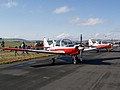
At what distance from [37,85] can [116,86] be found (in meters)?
3.91

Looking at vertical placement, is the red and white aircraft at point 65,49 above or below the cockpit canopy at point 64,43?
below

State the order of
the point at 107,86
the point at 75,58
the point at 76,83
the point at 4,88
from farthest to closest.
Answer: the point at 75,58 → the point at 76,83 → the point at 107,86 → the point at 4,88

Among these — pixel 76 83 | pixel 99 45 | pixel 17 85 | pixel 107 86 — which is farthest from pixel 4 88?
pixel 99 45

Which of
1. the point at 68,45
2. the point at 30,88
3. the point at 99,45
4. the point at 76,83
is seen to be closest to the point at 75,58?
the point at 68,45

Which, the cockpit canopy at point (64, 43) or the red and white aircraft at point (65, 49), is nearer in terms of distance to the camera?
the red and white aircraft at point (65, 49)

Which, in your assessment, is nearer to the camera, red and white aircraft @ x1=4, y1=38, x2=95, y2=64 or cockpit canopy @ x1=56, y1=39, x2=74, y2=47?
red and white aircraft @ x1=4, y1=38, x2=95, y2=64

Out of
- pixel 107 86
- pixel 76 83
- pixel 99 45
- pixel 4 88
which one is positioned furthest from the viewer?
pixel 99 45

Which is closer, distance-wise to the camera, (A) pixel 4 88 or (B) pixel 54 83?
(A) pixel 4 88

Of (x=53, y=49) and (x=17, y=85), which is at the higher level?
(x=53, y=49)

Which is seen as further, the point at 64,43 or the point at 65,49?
the point at 64,43

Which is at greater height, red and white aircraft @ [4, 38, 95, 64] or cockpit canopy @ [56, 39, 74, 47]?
cockpit canopy @ [56, 39, 74, 47]

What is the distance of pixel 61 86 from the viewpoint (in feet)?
36.1

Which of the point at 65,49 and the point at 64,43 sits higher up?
the point at 64,43

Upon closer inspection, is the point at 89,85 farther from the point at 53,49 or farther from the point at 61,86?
the point at 53,49
